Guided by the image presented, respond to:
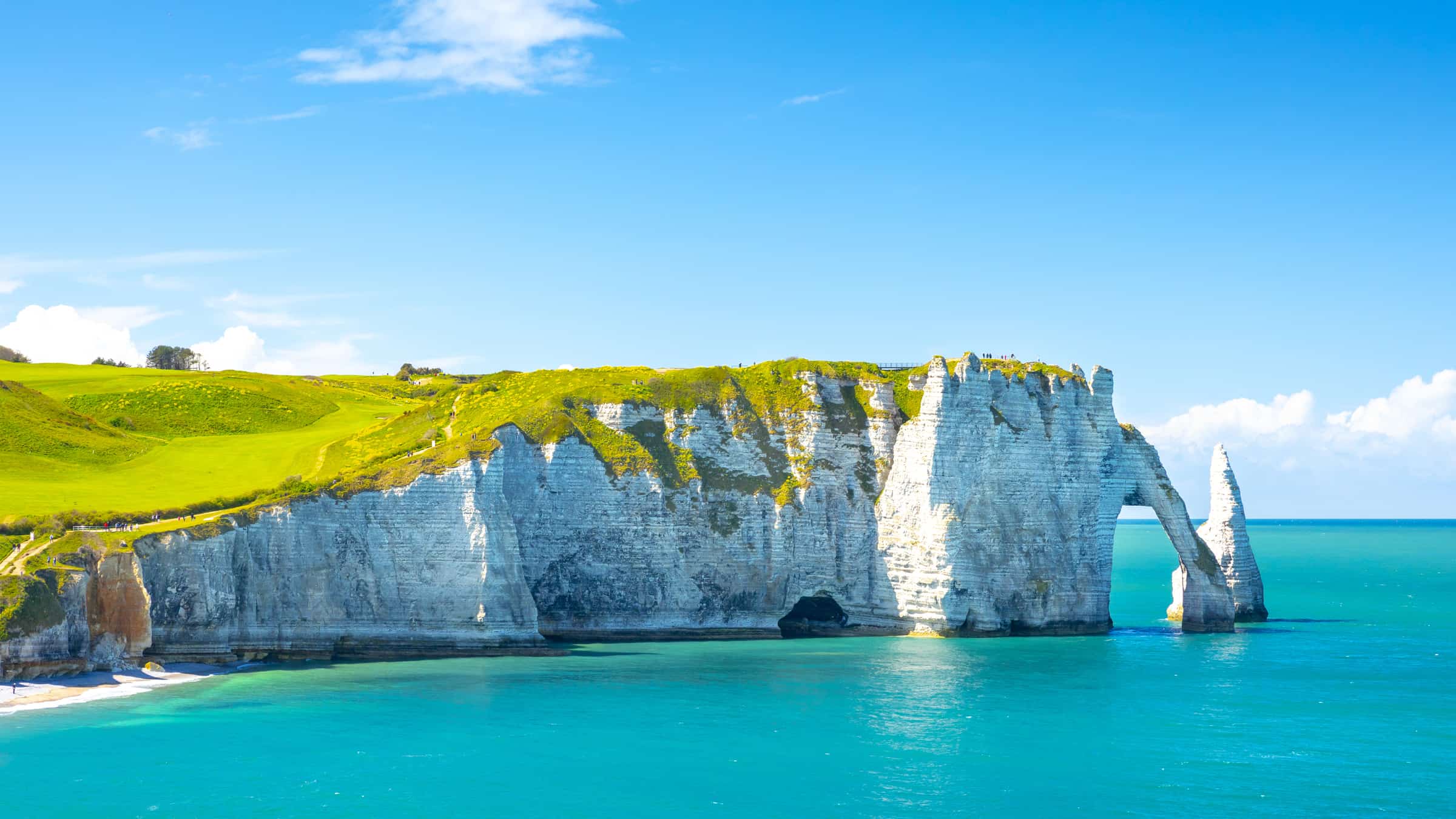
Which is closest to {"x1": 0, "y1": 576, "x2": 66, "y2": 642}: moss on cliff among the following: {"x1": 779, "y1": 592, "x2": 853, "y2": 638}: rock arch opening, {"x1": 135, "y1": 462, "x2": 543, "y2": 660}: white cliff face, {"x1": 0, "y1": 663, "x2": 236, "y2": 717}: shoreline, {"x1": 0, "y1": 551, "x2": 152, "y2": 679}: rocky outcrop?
{"x1": 0, "y1": 551, "x2": 152, "y2": 679}: rocky outcrop

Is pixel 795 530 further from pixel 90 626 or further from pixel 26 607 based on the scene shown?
pixel 26 607

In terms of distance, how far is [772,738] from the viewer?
49719 mm

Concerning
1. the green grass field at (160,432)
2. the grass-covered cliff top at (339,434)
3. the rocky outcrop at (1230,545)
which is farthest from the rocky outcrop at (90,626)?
the rocky outcrop at (1230,545)

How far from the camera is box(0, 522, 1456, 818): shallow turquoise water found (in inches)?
1636

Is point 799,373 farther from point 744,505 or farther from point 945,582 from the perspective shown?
point 945,582

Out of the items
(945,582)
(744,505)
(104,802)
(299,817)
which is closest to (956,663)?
(945,582)

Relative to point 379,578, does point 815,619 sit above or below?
below

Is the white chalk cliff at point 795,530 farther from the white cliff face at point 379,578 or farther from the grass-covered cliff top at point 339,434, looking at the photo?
the grass-covered cliff top at point 339,434

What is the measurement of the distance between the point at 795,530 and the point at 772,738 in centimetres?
3001

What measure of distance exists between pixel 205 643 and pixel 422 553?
12.1m

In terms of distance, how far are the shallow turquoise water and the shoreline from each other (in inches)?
58.7

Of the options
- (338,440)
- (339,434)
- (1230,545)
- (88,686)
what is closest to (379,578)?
(88,686)

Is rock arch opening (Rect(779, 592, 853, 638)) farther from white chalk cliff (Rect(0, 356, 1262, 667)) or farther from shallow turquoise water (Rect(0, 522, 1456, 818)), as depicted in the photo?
shallow turquoise water (Rect(0, 522, 1456, 818))

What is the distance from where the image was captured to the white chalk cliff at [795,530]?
2724 inches
